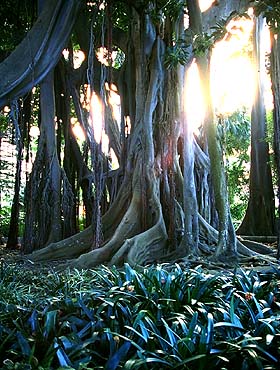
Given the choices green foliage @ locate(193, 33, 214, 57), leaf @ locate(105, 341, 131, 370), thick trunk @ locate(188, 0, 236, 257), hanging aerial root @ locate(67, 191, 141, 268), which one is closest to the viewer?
leaf @ locate(105, 341, 131, 370)

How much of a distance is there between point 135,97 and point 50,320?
14.0 ft

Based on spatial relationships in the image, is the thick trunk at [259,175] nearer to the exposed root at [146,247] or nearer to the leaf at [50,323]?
the exposed root at [146,247]

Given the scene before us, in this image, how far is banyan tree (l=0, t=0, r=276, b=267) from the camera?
13.2ft

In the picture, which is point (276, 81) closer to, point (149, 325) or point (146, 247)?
point (146, 247)

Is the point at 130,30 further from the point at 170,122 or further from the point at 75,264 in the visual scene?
the point at 75,264

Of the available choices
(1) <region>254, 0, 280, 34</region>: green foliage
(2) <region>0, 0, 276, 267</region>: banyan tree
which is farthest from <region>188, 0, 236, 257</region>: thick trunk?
(1) <region>254, 0, 280, 34</region>: green foliage

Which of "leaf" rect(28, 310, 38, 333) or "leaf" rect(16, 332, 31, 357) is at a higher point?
"leaf" rect(28, 310, 38, 333)

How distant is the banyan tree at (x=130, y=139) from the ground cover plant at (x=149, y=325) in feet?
5.35

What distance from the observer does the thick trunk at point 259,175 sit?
6355 millimetres

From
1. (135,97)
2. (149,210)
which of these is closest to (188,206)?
(149,210)

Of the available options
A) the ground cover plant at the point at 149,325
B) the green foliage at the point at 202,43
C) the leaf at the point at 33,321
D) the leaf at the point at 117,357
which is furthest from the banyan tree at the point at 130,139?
the leaf at the point at 117,357

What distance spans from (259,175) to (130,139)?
2290 millimetres

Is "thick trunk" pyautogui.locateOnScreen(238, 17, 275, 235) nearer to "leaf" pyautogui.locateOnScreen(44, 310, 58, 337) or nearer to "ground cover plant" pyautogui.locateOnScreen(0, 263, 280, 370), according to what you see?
"ground cover plant" pyautogui.locateOnScreen(0, 263, 280, 370)

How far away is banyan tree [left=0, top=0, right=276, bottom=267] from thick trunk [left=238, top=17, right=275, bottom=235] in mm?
932
